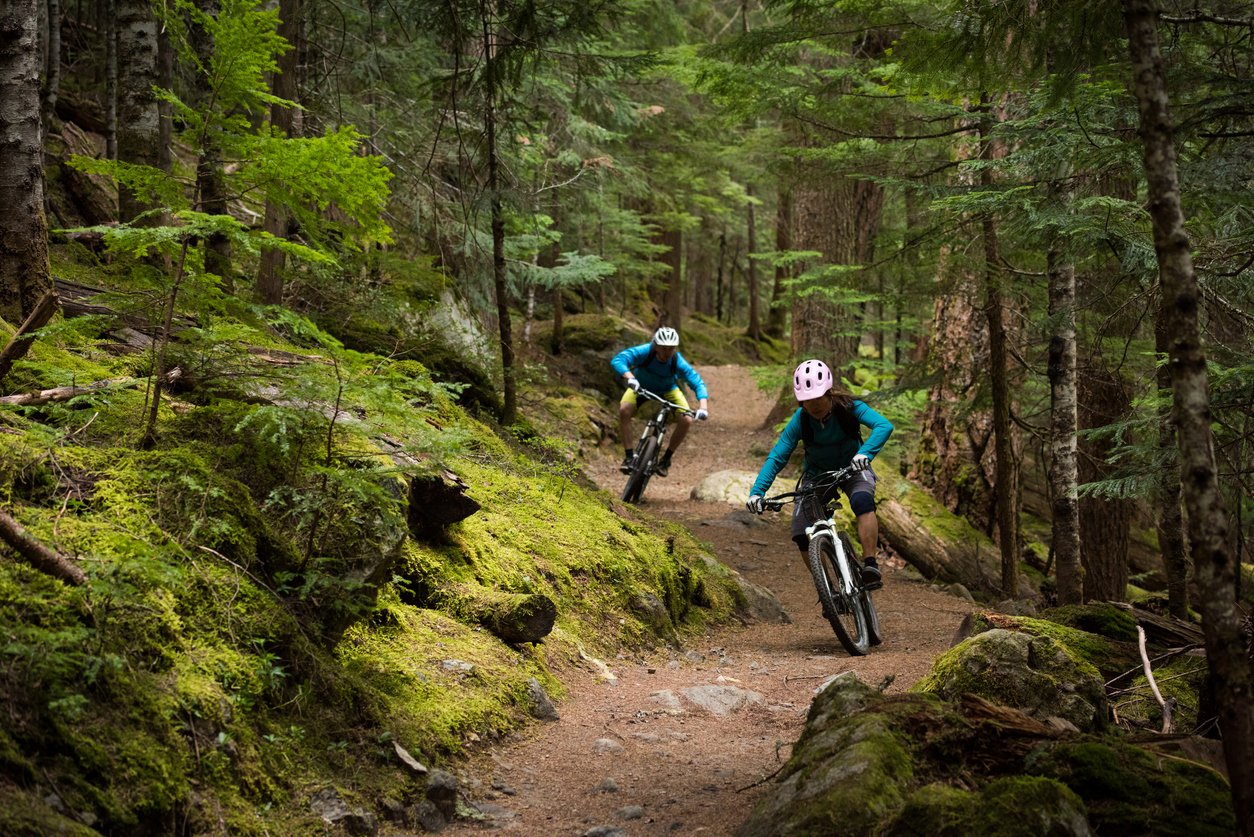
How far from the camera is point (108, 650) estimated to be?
312 cm

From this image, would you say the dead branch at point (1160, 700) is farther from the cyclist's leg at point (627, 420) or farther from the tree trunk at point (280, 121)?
the tree trunk at point (280, 121)

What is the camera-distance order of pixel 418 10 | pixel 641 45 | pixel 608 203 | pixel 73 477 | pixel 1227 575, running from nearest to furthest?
1. pixel 1227 575
2. pixel 73 477
3. pixel 418 10
4. pixel 641 45
5. pixel 608 203

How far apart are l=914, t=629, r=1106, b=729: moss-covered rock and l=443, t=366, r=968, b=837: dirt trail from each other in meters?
0.36

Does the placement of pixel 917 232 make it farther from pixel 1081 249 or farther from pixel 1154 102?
pixel 1154 102

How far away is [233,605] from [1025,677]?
3839mm

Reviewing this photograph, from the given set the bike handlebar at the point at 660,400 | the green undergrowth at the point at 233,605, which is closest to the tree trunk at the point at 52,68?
the green undergrowth at the point at 233,605

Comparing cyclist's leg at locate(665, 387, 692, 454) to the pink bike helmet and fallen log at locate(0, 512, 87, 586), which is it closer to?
the pink bike helmet

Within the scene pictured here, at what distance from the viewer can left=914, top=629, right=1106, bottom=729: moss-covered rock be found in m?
4.25

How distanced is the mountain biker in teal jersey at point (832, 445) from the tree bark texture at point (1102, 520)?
457 centimetres

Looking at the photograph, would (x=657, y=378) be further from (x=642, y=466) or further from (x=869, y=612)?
(x=869, y=612)

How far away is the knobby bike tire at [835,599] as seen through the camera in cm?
721

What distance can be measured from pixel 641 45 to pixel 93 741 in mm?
21911

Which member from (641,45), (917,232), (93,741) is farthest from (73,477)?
(641,45)

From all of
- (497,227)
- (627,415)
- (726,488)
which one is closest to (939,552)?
(726,488)
